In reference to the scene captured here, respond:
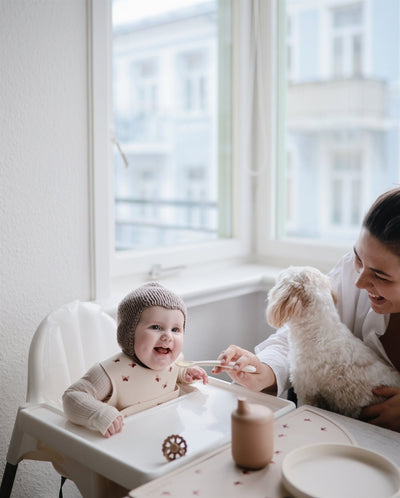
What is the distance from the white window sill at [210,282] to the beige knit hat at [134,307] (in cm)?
48

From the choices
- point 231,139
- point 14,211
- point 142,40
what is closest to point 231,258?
point 231,139

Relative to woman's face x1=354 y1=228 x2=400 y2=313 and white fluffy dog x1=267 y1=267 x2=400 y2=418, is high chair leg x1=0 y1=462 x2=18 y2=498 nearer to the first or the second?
white fluffy dog x1=267 y1=267 x2=400 y2=418

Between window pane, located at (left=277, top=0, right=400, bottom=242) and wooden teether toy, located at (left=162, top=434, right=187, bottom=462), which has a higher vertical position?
window pane, located at (left=277, top=0, right=400, bottom=242)

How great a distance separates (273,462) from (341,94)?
6.22ft

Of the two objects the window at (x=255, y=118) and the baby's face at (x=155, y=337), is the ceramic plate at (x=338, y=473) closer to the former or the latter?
the baby's face at (x=155, y=337)

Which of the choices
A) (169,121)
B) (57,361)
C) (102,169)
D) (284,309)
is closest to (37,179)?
(102,169)

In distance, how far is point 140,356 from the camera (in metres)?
1.14

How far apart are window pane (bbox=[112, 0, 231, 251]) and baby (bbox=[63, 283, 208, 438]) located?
811mm

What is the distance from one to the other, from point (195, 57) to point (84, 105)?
4.75 feet

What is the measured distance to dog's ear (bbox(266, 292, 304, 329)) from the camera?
4.15 ft

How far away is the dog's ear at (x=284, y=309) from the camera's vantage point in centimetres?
126

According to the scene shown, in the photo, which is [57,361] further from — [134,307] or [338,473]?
[338,473]

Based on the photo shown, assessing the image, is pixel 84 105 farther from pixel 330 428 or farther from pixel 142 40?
pixel 142 40

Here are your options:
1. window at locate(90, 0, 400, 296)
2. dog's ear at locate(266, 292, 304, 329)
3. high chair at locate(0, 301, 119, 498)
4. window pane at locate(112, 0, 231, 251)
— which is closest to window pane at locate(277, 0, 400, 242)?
window at locate(90, 0, 400, 296)
